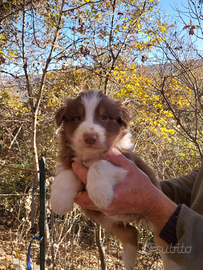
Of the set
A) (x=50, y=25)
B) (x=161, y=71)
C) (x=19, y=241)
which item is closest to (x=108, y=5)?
(x=50, y=25)

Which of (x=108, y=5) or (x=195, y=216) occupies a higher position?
(x=108, y=5)

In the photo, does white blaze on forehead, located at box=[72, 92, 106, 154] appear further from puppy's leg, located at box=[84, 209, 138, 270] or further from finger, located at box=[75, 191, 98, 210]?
puppy's leg, located at box=[84, 209, 138, 270]

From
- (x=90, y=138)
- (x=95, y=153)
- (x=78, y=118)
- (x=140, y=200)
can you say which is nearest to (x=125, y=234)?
(x=140, y=200)

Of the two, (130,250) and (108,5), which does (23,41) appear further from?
(130,250)

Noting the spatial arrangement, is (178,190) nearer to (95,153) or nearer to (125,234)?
(125,234)

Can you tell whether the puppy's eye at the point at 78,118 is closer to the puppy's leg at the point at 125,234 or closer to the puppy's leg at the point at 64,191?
the puppy's leg at the point at 64,191

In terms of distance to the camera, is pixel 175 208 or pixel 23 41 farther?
pixel 23 41

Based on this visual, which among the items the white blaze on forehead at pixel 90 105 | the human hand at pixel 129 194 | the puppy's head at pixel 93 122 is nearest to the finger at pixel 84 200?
the human hand at pixel 129 194
